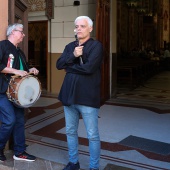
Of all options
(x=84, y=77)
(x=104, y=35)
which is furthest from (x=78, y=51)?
(x=104, y=35)

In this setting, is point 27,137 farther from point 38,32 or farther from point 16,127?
point 38,32

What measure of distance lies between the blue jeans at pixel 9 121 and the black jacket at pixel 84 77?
2.35ft

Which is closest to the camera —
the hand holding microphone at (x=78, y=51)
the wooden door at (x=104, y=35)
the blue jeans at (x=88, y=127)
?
the hand holding microphone at (x=78, y=51)

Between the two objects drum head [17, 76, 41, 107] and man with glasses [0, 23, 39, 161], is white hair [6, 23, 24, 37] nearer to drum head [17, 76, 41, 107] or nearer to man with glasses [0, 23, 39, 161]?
man with glasses [0, 23, 39, 161]

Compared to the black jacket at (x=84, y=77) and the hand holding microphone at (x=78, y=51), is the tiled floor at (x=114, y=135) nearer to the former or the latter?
the black jacket at (x=84, y=77)

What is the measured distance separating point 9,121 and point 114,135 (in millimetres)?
1927

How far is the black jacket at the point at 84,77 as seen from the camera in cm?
278

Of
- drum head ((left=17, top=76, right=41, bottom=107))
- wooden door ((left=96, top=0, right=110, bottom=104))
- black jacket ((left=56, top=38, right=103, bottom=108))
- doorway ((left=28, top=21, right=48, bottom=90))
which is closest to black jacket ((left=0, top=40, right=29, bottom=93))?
drum head ((left=17, top=76, right=41, bottom=107))

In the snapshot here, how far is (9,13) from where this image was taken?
3734 mm

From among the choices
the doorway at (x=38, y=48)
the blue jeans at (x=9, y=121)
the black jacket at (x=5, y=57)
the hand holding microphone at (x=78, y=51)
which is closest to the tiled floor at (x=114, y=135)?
the blue jeans at (x=9, y=121)

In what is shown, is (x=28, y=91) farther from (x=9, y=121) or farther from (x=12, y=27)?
(x=12, y=27)

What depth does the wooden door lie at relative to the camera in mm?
7027

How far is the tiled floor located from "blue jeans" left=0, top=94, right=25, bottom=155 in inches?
10.3

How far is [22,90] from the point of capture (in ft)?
10.3
